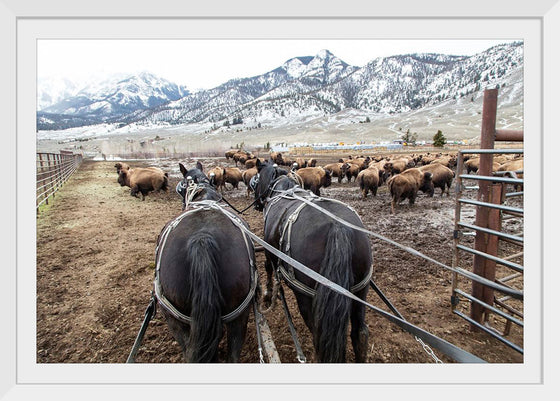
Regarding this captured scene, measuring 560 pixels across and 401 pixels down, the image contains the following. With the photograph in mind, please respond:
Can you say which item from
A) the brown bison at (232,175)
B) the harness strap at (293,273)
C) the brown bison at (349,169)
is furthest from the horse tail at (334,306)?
the brown bison at (349,169)

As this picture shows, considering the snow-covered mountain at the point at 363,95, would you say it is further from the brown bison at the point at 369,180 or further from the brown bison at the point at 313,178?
the brown bison at the point at 369,180

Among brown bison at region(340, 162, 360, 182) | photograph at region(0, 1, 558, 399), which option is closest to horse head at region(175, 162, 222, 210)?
photograph at region(0, 1, 558, 399)

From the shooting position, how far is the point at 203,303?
170 centimetres

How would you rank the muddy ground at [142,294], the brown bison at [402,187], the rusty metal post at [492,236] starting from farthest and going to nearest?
the brown bison at [402,187] < the muddy ground at [142,294] < the rusty metal post at [492,236]

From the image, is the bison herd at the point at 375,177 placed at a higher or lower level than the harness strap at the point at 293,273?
higher

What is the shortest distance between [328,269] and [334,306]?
261mm

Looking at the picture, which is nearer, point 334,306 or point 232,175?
point 334,306

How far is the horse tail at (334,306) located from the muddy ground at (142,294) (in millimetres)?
1343

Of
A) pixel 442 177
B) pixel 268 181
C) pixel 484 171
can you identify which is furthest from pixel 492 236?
pixel 442 177

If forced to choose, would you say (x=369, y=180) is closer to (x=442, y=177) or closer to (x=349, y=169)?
(x=442, y=177)

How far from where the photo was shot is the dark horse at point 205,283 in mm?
1724
